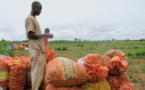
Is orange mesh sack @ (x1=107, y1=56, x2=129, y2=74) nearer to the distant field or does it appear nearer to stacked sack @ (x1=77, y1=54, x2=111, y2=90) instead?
stacked sack @ (x1=77, y1=54, x2=111, y2=90)

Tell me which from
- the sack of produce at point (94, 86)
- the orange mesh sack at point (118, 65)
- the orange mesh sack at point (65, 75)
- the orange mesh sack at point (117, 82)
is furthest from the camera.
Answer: the orange mesh sack at point (117, 82)

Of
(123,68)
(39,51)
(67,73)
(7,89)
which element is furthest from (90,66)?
(7,89)

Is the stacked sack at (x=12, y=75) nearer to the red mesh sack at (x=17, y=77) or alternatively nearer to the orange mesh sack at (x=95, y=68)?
the red mesh sack at (x=17, y=77)

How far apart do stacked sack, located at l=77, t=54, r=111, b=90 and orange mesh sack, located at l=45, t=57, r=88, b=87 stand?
0.10m

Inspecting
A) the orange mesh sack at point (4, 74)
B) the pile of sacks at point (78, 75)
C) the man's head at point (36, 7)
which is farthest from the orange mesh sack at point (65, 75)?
the orange mesh sack at point (4, 74)

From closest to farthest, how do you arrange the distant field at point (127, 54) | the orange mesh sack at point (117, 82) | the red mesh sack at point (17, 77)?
the orange mesh sack at point (117, 82), the red mesh sack at point (17, 77), the distant field at point (127, 54)

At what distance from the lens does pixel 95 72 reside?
236 centimetres

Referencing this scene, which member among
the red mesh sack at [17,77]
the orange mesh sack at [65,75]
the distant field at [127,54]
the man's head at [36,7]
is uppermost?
the man's head at [36,7]

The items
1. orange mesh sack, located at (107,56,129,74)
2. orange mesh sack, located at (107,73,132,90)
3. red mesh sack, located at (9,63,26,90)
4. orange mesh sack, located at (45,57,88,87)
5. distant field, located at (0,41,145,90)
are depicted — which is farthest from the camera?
distant field, located at (0,41,145,90)

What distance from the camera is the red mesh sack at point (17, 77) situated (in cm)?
326

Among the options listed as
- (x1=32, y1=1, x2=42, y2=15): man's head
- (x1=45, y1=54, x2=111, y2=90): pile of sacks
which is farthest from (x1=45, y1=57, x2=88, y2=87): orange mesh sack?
(x1=32, y1=1, x2=42, y2=15): man's head

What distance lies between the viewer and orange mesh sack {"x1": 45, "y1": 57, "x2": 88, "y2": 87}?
2.26 m

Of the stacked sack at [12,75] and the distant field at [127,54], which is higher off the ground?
the stacked sack at [12,75]

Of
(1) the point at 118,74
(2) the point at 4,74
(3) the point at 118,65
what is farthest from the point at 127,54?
(2) the point at 4,74
